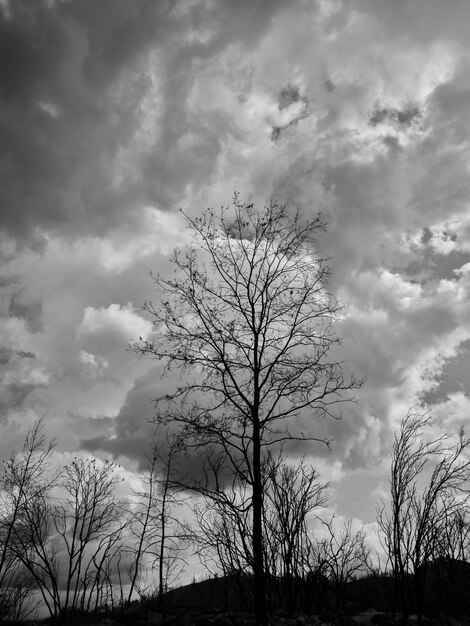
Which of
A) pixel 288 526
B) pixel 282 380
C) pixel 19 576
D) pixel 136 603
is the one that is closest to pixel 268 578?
pixel 288 526

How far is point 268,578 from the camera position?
50.5ft

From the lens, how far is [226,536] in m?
14.3

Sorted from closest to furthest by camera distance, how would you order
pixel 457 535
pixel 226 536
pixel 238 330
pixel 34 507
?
pixel 238 330
pixel 226 536
pixel 34 507
pixel 457 535

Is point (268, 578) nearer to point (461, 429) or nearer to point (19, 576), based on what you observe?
point (461, 429)

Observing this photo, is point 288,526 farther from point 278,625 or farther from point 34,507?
point 34,507

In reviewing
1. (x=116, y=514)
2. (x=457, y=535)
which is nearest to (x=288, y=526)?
(x=116, y=514)

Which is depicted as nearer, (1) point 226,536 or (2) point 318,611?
(1) point 226,536

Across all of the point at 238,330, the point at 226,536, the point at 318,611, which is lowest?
the point at 318,611

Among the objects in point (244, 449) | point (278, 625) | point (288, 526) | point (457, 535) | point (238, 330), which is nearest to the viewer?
point (278, 625)

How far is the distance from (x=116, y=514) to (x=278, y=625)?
44.4 ft

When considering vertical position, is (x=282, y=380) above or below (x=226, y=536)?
above

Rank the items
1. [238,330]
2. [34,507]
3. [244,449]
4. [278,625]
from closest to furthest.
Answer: [278,625], [244,449], [238,330], [34,507]

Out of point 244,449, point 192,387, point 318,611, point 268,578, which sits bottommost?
point 318,611

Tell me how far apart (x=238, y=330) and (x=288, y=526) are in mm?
9693
